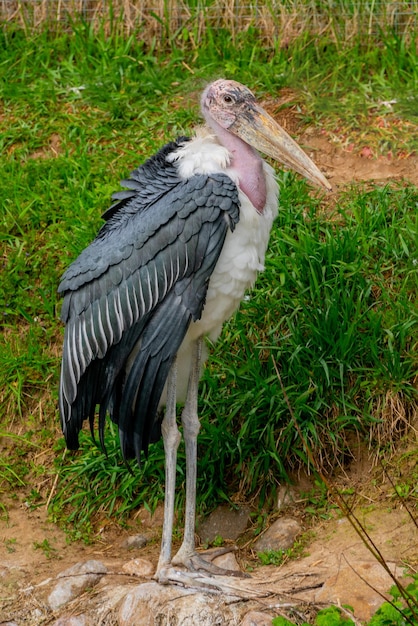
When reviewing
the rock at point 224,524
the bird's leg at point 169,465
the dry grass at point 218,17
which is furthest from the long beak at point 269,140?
the dry grass at point 218,17

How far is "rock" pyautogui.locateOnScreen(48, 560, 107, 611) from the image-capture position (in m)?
4.73

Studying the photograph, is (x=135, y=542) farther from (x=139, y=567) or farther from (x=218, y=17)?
(x=218, y=17)

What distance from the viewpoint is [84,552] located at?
5.34 meters

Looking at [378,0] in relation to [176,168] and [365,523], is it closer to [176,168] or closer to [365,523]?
[176,168]

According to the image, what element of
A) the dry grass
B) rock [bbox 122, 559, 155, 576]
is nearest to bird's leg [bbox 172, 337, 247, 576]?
rock [bbox 122, 559, 155, 576]

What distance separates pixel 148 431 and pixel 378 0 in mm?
3923

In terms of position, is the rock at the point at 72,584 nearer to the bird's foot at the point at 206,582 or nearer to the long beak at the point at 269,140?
the bird's foot at the point at 206,582

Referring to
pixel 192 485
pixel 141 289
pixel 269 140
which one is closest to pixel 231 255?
pixel 141 289

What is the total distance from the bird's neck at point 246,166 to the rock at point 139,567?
5.54ft

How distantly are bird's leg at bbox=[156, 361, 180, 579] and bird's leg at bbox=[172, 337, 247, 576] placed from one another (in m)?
0.09

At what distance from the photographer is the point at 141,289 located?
14.8 feet

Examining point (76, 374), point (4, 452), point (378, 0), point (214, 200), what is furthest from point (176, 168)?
point (378, 0)

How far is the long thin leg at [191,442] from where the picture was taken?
15.8 feet

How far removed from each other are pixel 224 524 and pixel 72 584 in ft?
3.01
